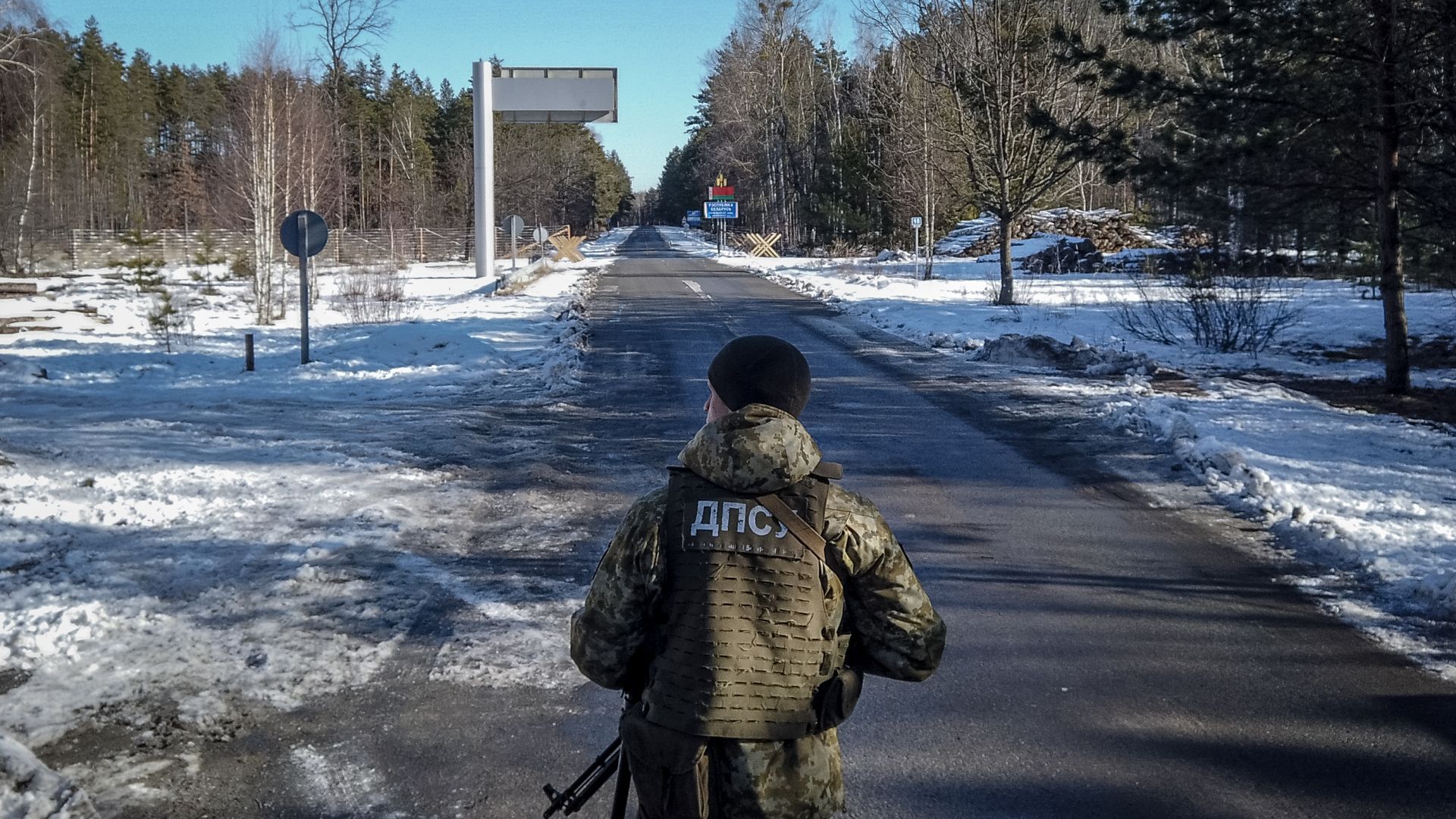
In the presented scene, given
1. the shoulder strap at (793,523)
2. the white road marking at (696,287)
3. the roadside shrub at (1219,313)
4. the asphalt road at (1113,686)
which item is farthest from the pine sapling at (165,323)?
the shoulder strap at (793,523)

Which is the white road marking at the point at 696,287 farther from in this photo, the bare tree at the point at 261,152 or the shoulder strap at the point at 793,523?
the shoulder strap at the point at 793,523

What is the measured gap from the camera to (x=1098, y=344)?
18.7m

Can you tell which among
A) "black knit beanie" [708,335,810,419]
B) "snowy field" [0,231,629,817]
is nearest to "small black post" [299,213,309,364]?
"snowy field" [0,231,629,817]

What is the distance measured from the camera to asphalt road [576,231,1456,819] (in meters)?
4.09

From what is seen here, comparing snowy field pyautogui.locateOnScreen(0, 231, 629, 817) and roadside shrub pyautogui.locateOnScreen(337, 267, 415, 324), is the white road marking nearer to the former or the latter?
roadside shrub pyautogui.locateOnScreen(337, 267, 415, 324)

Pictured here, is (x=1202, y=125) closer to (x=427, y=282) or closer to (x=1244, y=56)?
(x=1244, y=56)

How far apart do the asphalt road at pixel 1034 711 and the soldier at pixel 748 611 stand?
162 centimetres

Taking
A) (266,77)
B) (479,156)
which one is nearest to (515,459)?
(266,77)

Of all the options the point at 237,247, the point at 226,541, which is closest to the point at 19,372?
the point at 226,541

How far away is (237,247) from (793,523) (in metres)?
38.8

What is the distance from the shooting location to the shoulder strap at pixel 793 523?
93.0 inches

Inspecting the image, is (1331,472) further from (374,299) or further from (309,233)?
(374,299)

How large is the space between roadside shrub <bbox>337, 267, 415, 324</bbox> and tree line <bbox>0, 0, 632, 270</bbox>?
1.86m

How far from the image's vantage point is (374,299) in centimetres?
2398
